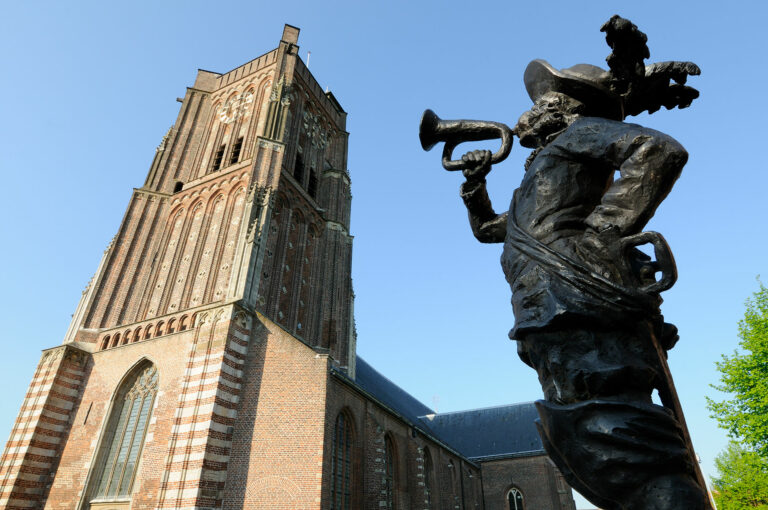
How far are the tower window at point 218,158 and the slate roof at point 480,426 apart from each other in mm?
13077

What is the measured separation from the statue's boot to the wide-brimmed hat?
1.48 m

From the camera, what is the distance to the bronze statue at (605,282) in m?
1.41

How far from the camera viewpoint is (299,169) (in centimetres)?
2159

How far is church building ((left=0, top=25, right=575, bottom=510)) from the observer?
11344 millimetres

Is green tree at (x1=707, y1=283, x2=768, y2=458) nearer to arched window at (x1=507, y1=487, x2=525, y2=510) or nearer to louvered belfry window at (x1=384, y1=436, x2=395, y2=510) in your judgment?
louvered belfry window at (x1=384, y1=436, x2=395, y2=510)

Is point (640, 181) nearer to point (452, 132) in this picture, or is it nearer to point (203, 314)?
point (452, 132)

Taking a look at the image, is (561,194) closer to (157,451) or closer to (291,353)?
(291,353)

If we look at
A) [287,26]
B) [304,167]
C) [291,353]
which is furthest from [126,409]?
[287,26]

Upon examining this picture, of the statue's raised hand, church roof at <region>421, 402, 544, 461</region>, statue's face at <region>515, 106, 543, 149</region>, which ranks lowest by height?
the statue's raised hand

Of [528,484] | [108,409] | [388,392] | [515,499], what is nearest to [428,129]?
[108,409]

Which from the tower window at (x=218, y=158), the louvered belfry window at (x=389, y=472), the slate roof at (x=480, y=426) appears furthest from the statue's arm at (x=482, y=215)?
the slate roof at (x=480, y=426)

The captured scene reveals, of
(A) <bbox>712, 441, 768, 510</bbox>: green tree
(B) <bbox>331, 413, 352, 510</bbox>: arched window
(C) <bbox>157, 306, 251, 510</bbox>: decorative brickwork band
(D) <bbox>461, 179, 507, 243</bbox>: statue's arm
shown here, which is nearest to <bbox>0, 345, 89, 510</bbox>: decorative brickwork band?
(C) <bbox>157, 306, 251, 510</bbox>: decorative brickwork band

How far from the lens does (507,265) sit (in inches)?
81.0

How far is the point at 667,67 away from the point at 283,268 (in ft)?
52.8
